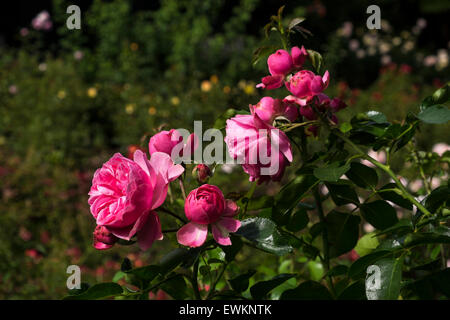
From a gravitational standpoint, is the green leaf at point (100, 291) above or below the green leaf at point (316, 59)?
below

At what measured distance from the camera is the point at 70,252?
83.7 inches

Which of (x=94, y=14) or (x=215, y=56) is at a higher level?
(x=94, y=14)

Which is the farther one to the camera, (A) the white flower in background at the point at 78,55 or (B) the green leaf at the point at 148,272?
(A) the white flower in background at the point at 78,55

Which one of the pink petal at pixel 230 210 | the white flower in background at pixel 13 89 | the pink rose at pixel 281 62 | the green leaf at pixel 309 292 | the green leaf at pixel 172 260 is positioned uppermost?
the white flower in background at pixel 13 89

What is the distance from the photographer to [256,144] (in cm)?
60

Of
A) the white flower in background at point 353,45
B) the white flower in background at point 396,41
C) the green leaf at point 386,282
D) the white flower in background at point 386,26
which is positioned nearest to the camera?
the green leaf at point 386,282

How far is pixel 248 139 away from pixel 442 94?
0.27 metres

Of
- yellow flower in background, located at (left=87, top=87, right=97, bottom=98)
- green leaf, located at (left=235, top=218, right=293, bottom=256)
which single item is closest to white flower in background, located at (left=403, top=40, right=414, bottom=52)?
yellow flower in background, located at (left=87, top=87, right=97, bottom=98)

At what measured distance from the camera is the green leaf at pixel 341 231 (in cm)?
71

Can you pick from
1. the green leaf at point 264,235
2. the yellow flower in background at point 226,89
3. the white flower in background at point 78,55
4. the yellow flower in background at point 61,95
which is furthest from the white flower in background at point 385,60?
the green leaf at point 264,235

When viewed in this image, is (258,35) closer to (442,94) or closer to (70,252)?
(70,252)

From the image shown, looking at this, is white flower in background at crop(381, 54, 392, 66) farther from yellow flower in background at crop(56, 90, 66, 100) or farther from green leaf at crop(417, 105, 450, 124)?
green leaf at crop(417, 105, 450, 124)

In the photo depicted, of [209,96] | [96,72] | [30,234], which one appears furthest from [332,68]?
[30,234]

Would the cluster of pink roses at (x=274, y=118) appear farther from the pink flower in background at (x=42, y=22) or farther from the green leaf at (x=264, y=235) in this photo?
the pink flower in background at (x=42, y=22)
